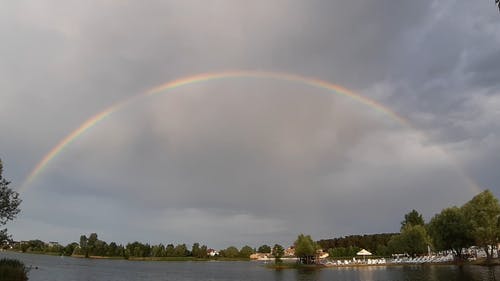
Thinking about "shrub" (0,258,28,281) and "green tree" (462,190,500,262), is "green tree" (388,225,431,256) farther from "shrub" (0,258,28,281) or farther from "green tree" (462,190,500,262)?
"shrub" (0,258,28,281)

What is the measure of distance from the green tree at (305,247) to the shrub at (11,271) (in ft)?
394

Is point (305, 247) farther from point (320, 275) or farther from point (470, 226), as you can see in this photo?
point (470, 226)

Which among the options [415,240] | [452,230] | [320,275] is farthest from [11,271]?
[415,240]

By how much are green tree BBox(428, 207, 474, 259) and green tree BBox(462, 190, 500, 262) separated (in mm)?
6599

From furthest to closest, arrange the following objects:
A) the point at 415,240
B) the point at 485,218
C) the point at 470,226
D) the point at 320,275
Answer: the point at 415,240 → the point at 320,275 → the point at 470,226 → the point at 485,218

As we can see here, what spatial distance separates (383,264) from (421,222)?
187ft

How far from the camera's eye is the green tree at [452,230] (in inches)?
3526

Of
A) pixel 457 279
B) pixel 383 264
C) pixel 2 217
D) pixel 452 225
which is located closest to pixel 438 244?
pixel 452 225

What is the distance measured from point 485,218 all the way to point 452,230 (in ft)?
41.3

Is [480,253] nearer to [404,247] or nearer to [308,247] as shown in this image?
[404,247]

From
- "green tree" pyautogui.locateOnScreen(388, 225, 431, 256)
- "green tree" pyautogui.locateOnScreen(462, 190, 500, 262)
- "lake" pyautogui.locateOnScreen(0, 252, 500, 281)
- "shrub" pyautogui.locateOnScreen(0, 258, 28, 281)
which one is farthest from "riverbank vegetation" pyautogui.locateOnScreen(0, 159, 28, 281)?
"green tree" pyautogui.locateOnScreen(388, 225, 431, 256)

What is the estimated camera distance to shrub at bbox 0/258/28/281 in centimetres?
4256

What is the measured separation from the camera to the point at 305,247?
15562 cm

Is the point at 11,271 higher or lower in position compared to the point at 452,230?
lower
